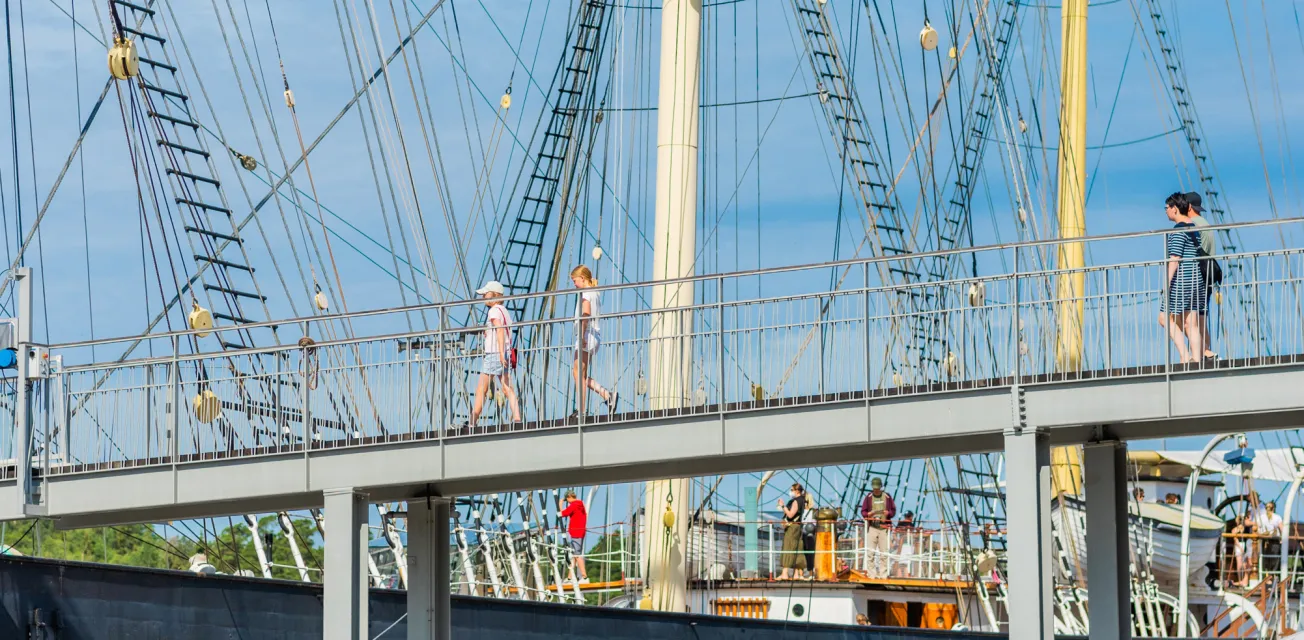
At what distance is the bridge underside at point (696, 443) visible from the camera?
16.8 m

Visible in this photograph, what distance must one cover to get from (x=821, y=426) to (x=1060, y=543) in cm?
1715

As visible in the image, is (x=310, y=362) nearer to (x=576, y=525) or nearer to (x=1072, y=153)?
(x=576, y=525)

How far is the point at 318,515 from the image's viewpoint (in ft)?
87.1

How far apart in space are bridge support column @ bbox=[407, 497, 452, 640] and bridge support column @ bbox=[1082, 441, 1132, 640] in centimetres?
641

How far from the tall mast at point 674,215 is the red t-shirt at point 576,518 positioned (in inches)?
164

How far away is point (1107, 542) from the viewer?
58.7ft

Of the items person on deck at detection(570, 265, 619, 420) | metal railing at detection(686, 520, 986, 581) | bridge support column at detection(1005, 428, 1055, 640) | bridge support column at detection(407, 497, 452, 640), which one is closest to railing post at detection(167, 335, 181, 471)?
bridge support column at detection(407, 497, 452, 640)

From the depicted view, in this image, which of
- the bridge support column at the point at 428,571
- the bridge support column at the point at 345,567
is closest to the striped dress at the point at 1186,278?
the bridge support column at the point at 428,571

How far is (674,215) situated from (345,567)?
32.5 ft

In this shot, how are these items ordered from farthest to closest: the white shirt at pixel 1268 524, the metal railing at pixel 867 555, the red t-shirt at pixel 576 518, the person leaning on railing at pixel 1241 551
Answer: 1. the white shirt at pixel 1268 524
2. the person leaning on railing at pixel 1241 551
3. the metal railing at pixel 867 555
4. the red t-shirt at pixel 576 518

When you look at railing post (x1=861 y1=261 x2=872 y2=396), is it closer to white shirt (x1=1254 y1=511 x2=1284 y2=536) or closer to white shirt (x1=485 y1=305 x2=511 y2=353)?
white shirt (x1=485 y1=305 x2=511 y2=353)

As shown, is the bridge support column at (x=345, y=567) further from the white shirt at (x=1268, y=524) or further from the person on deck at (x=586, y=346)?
the white shirt at (x=1268, y=524)

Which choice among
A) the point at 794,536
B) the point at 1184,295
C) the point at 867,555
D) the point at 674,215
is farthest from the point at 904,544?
the point at 1184,295

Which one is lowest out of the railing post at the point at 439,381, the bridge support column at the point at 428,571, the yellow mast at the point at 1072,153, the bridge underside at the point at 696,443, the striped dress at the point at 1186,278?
the bridge support column at the point at 428,571
